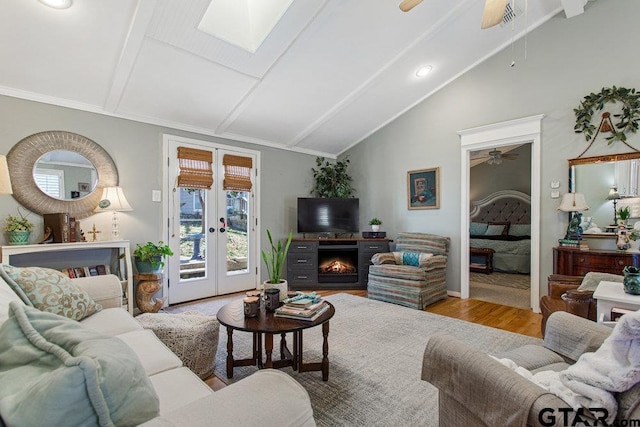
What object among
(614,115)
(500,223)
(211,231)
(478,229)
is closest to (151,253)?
(211,231)

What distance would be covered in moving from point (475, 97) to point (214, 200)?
387cm

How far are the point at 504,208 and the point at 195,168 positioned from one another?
6444 millimetres

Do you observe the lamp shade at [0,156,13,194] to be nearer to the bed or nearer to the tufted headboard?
the bed

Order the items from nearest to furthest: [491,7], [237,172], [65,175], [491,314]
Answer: [491,7], [65,175], [491,314], [237,172]

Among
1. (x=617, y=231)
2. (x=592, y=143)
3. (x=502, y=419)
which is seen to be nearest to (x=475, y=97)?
(x=592, y=143)

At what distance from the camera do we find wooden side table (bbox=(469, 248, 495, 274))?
5.73 metres

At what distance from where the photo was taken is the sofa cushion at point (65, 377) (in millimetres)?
567

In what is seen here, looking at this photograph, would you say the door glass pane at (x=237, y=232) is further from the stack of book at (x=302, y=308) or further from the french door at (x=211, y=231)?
the stack of book at (x=302, y=308)

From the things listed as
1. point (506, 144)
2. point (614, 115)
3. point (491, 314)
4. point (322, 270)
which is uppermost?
point (614, 115)

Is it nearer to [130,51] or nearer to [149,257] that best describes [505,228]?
[149,257]

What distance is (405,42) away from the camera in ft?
10.9

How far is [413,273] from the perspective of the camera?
3717 millimetres

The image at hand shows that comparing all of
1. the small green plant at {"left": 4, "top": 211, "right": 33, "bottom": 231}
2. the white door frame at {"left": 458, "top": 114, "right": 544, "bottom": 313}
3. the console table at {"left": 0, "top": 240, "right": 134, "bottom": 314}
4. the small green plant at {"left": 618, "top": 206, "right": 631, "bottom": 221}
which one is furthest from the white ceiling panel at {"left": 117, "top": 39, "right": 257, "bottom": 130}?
the small green plant at {"left": 618, "top": 206, "right": 631, "bottom": 221}

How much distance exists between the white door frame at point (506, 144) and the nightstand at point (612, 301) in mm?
1905
